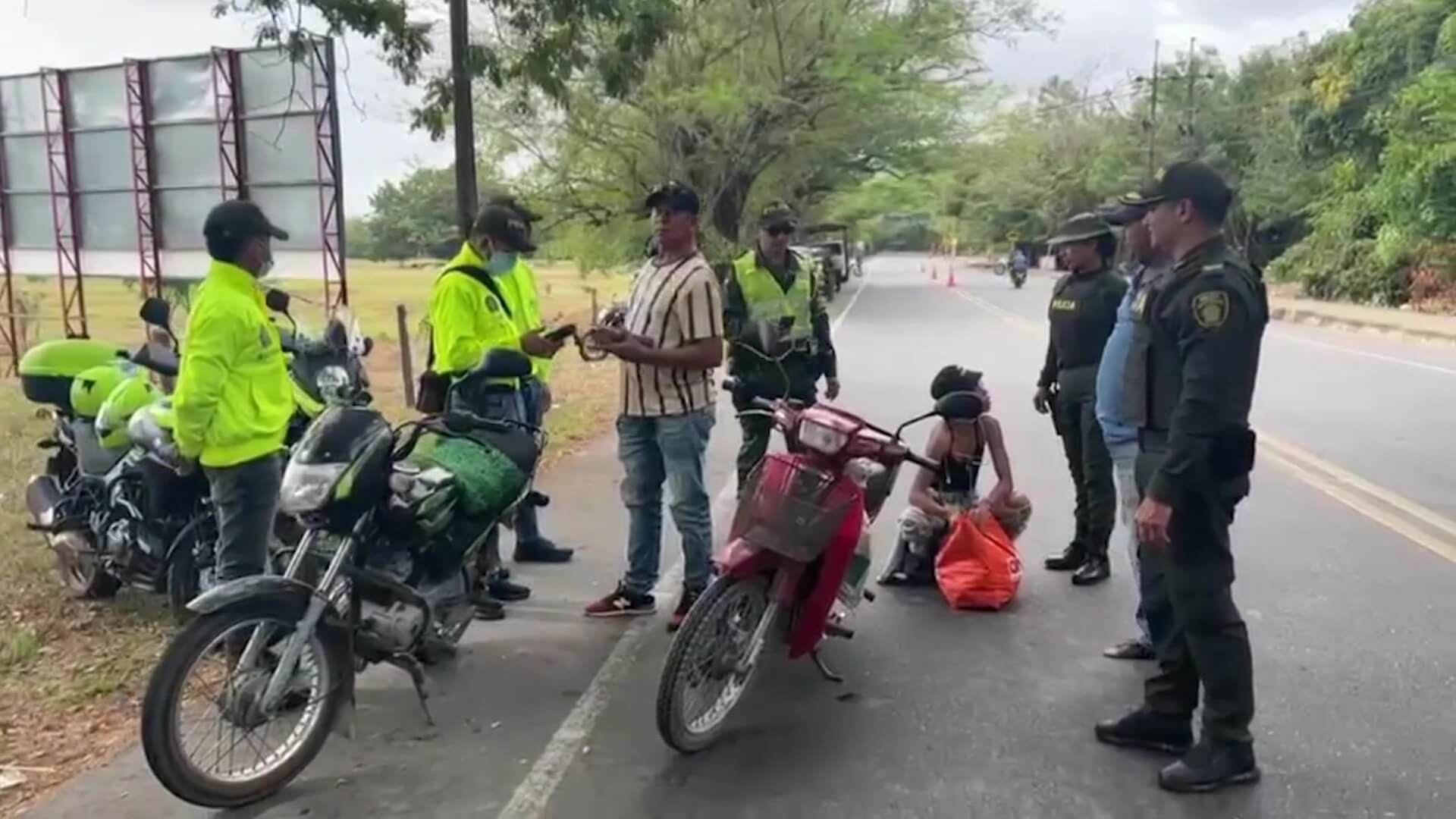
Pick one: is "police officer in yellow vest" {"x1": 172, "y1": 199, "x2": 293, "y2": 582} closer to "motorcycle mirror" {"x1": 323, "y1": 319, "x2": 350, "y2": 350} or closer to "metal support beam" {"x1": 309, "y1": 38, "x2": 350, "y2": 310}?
"motorcycle mirror" {"x1": 323, "y1": 319, "x2": 350, "y2": 350}

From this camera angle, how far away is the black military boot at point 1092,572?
596 cm

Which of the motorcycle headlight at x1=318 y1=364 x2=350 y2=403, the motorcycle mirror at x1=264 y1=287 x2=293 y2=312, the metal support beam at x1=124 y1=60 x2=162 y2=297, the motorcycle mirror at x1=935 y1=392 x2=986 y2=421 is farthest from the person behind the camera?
the metal support beam at x1=124 y1=60 x2=162 y2=297

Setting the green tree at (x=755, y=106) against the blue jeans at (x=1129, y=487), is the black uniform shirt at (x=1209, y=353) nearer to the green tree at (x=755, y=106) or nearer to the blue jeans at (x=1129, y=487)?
the blue jeans at (x=1129, y=487)

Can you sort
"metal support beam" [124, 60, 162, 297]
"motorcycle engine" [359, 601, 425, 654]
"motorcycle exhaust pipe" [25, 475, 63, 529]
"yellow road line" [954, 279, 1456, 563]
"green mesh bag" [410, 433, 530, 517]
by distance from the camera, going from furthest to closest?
"metal support beam" [124, 60, 162, 297] < "yellow road line" [954, 279, 1456, 563] < "motorcycle exhaust pipe" [25, 475, 63, 529] < "green mesh bag" [410, 433, 530, 517] < "motorcycle engine" [359, 601, 425, 654]

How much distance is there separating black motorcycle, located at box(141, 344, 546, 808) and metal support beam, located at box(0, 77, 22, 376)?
12882 millimetres

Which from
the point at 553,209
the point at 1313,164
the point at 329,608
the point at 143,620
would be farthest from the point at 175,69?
the point at 1313,164

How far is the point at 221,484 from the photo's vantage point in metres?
4.42

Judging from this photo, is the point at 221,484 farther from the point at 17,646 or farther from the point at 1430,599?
the point at 1430,599

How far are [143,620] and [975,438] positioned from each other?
3.85 metres

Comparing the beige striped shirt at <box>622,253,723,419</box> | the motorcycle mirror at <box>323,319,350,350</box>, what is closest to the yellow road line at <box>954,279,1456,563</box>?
the beige striped shirt at <box>622,253,723,419</box>

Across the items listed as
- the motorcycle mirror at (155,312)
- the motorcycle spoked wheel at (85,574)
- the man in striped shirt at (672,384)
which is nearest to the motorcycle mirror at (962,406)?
the man in striped shirt at (672,384)

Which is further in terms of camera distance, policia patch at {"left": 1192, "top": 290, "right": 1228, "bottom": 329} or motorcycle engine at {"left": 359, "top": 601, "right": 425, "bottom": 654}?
motorcycle engine at {"left": 359, "top": 601, "right": 425, "bottom": 654}

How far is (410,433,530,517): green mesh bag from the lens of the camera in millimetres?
4293

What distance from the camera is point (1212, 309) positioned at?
351 centimetres
